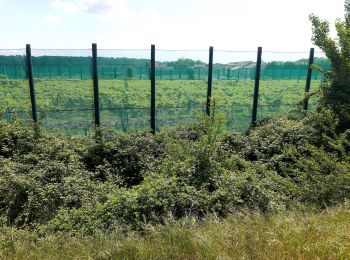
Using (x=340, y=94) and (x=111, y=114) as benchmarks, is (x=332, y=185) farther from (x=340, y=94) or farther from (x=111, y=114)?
(x=111, y=114)

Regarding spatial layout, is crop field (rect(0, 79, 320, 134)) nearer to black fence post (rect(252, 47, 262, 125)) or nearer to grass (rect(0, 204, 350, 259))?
black fence post (rect(252, 47, 262, 125))

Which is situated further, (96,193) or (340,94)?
(340,94)

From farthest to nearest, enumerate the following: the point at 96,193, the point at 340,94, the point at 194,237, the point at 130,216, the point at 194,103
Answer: the point at 194,103 → the point at 340,94 → the point at 96,193 → the point at 130,216 → the point at 194,237

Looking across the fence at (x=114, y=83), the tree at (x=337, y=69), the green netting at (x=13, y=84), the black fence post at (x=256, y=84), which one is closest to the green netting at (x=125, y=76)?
the fence at (x=114, y=83)

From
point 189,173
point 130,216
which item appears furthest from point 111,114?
point 130,216

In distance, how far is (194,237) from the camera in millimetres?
3070

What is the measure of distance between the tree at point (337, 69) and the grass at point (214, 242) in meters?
4.70

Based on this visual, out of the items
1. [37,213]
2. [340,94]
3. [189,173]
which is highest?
[340,94]

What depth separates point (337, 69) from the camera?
Result: 7.79 meters

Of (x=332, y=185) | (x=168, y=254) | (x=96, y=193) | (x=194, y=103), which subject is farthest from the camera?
(x=194, y=103)

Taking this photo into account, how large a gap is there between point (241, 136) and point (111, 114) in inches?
139

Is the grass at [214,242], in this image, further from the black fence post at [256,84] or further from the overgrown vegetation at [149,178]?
the black fence post at [256,84]

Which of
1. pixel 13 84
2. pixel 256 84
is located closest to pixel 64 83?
pixel 13 84

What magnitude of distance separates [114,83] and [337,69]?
6.95 meters
